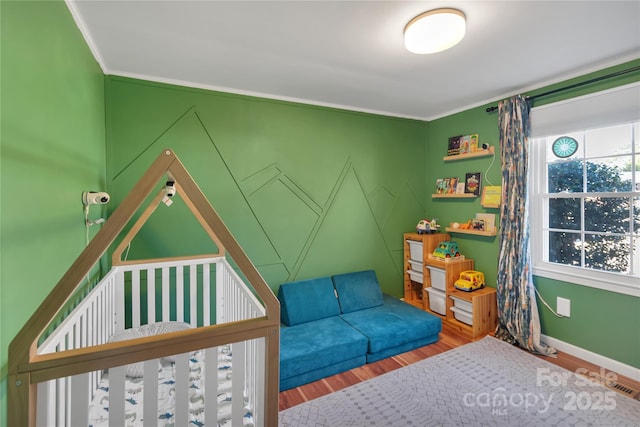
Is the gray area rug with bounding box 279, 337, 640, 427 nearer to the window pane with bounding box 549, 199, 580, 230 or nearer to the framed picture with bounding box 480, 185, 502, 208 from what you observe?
the window pane with bounding box 549, 199, 580, 230

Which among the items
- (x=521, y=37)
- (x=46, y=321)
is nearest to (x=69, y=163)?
(x=46, y=321)

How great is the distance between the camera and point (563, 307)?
251 centimetres

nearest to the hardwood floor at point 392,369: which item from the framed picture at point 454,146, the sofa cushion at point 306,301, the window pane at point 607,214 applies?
the sofa cushion at point 306,301

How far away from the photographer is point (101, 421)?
1204mm

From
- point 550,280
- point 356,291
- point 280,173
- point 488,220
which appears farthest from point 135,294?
point 550,280

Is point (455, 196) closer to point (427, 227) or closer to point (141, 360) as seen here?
point (427, 227)

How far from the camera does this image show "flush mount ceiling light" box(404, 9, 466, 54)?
5.07 ft

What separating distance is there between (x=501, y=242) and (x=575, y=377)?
1.18 m

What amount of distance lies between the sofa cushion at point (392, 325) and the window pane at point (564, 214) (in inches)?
57.2

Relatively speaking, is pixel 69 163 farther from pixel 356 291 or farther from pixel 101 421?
pixel 356 291

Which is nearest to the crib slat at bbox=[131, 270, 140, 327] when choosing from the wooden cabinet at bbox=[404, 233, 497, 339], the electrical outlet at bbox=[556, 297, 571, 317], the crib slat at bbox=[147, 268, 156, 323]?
the crib slat at bbox=[147, 268, 156, 323]

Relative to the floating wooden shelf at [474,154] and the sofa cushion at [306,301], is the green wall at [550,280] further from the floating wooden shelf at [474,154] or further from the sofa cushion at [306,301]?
the sofa cushion at [306,301]

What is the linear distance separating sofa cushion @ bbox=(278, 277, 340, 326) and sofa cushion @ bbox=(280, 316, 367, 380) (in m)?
0.11

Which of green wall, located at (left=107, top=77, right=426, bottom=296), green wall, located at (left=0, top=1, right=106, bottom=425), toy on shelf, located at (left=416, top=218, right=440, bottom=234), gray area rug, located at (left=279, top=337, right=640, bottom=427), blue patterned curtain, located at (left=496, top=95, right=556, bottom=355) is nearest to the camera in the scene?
green wall, located at (left=0, top=1, right=106, bottom=425)
